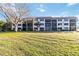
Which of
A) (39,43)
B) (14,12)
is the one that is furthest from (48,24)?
(14,12)

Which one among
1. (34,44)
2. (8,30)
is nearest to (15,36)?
(8,30)

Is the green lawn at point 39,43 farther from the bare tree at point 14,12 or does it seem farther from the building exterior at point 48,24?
the bare tree at point 14,12

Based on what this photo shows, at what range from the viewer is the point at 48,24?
7.30ft

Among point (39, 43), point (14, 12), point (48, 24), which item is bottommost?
point (39, 43)

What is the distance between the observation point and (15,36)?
7.36 feet

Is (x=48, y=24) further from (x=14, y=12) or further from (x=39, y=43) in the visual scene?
(x=14, y=12)

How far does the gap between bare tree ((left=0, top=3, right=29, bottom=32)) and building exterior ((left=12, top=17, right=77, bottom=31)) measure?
0.06m

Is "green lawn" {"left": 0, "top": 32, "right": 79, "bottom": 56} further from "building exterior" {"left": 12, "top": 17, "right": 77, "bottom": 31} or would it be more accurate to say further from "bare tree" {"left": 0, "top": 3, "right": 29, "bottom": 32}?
"bare tree" {"left": 0, "top": 3, "right": 29, "bottom": 32}

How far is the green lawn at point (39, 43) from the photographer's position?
7.02 ft

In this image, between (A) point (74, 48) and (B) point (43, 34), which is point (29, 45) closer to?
(B) point (43, 34)

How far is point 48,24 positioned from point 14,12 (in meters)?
0.45

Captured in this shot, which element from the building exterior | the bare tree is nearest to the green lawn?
the building exterior

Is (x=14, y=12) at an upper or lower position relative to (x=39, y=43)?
upper

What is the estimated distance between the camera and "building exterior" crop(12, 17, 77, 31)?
2.20m
